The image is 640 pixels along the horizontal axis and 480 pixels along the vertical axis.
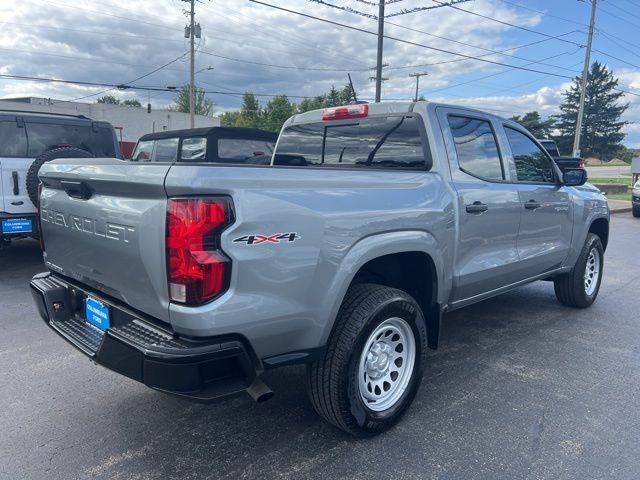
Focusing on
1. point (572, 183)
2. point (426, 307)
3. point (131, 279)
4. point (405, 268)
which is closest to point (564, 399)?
point (426, 307)

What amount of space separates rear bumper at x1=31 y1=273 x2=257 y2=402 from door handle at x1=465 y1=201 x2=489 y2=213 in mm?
1956

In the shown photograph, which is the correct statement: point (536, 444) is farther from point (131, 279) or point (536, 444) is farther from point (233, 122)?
point (233, 122)

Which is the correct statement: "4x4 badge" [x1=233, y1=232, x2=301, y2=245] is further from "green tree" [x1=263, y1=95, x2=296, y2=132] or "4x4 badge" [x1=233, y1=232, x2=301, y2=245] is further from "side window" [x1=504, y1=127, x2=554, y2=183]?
"green tree" [x1=263, y1=95, x2=296, y2=132]

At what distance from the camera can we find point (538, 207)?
4.37m

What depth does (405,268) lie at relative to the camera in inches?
135

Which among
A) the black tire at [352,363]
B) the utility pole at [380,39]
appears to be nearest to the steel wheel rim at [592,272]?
the black tire at [352,363]

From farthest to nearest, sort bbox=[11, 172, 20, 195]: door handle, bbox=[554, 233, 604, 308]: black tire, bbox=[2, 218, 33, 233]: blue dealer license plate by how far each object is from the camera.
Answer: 1. bbox=[11, 172, 20, 195]: door handle
2. bbox=[2, 218, 33, 233]: blue dealer license plate
3. bbox=[554, 233, 604, 308]: black tire

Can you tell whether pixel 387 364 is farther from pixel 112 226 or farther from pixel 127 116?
pixel 127 116

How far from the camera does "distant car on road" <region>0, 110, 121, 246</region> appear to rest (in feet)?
20.9

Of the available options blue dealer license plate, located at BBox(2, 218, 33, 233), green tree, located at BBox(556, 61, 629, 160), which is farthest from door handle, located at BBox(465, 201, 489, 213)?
green tree, located at BBox(556, 61, 629, 160)

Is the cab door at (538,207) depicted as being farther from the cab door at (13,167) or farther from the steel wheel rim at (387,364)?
the cab door at (13,167)

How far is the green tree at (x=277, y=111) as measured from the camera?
2323 inches

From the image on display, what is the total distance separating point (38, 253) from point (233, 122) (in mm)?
65265

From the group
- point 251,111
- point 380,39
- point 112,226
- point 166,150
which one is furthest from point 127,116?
point 112,226
